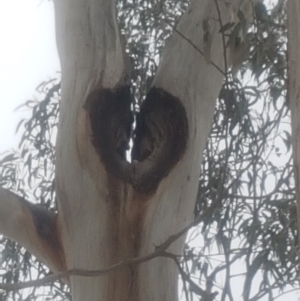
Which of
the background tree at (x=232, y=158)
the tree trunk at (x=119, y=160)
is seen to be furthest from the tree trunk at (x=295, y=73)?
the background tree at (x=232, y=158)

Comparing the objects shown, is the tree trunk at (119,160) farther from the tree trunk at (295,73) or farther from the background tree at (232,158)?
the tree trunk at (295,73)

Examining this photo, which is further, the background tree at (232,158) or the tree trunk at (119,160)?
the background tree at (232,158)

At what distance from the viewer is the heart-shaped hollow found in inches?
54.2

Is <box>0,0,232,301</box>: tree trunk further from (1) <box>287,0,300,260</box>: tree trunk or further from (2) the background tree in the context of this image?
(1) <box>287,0,300,260</box>: tree trunk

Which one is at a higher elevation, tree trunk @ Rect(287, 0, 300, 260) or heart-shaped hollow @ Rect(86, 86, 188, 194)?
heart-shaped hollow @ Rect(86, 86, 188, 194)

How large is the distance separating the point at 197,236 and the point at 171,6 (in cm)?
76

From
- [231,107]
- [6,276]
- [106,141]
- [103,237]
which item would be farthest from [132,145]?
[6,276]

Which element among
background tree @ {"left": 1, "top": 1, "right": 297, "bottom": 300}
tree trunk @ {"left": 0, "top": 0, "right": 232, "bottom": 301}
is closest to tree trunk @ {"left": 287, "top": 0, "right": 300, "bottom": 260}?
tree trunk @ {"left": 0, "top": 0, "right": 232, "bottom": 301}

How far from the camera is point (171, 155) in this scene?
140cm

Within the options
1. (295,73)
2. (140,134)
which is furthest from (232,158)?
(295,73)

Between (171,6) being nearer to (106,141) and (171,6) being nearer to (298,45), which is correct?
(106,141)

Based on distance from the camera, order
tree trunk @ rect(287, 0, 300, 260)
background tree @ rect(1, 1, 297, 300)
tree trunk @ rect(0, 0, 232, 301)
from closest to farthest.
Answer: tree trunk @ rect(287, 0, 300, 260)
tree trunk @ rect(0, 0, 232, 301)
background tree @ rect(1, 1, 297, 300)

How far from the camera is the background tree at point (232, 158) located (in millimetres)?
1888

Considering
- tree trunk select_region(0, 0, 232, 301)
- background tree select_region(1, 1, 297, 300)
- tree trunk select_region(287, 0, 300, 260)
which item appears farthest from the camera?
background tree select_region(1, 1, 297, 300)
